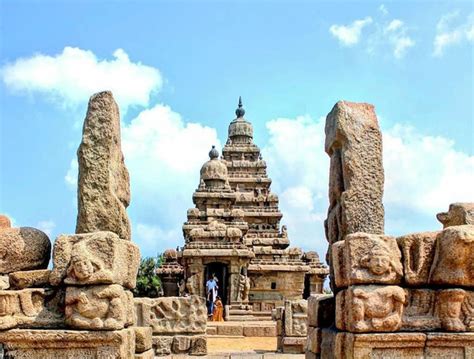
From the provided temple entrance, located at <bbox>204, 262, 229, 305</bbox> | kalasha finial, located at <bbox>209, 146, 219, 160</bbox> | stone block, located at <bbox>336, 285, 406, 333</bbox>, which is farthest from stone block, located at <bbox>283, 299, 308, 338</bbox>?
kalasha finial, located at <bbox>209, 146, 219, 160</bbox>

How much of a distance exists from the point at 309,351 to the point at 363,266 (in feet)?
5.78

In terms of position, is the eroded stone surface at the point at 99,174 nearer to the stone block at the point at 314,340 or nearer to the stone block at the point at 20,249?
the stone block at the point at 20,249

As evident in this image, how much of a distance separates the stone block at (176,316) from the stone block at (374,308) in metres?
5.71

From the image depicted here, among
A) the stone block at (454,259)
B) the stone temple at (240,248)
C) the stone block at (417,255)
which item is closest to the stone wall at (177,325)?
the stone block at (417,255)

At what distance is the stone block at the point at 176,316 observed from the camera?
10.9 meters

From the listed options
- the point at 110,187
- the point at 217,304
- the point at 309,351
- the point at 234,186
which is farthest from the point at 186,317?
the point at 234,186

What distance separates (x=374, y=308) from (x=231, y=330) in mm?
13406

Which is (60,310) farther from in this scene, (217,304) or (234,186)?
(234,186)

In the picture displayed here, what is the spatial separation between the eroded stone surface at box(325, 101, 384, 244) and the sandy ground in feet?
26.8

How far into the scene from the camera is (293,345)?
12.2 m

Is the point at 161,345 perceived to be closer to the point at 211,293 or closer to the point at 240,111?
the point at 211,293

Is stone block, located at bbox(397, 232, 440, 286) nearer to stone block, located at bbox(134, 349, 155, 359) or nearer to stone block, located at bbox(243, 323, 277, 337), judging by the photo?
stone block, located at bbox(134, 349, 155, 359)

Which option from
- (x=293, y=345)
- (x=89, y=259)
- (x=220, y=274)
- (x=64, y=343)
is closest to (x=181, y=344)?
(x=293, y=345)

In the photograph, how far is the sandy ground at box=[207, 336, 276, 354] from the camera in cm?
1430
